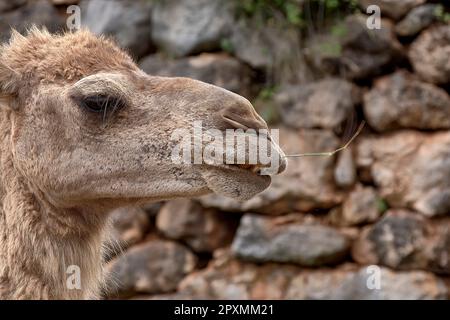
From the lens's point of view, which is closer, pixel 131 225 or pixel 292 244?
pixel 292 244

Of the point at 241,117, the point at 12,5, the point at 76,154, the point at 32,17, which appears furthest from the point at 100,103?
the point at 12,5

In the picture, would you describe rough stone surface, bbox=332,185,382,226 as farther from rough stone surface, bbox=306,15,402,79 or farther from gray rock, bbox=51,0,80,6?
gray rock, bbox=51,0,80,6

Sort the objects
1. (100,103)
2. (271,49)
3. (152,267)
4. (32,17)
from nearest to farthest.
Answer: (100,103) → (271,49) → (152,267) → (32,17)

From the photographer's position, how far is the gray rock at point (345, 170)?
6.12m

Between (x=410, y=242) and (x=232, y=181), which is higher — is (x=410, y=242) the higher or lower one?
the higher one

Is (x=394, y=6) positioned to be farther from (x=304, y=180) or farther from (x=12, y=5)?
(x=12, y=5)

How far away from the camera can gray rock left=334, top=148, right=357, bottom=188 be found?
6125 mm

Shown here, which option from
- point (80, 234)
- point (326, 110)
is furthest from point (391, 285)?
point (80, 234)

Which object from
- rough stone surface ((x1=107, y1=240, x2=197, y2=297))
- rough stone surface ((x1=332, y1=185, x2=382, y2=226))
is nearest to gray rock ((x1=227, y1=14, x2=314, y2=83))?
rough stone surface ((x1=332, y1=185, x2=382, y2=226))

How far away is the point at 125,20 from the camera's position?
21.6 feet

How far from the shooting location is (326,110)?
6141 mm

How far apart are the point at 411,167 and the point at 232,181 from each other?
3.56 m

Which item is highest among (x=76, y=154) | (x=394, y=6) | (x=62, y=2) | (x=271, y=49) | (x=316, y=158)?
(x=62, y=2)

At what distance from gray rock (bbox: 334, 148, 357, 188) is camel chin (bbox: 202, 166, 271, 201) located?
355 cm
